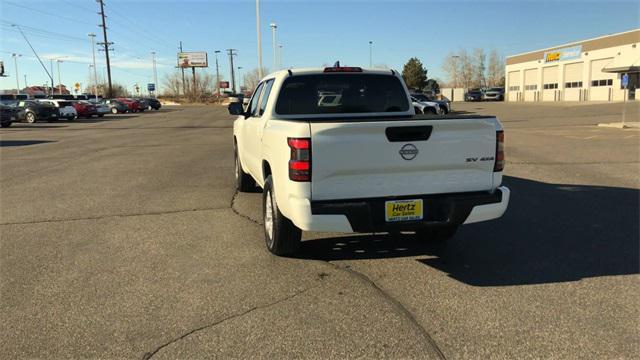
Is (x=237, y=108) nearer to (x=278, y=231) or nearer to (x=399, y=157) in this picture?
(x=278, y=231)

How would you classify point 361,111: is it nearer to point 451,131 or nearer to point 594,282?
point 451,131

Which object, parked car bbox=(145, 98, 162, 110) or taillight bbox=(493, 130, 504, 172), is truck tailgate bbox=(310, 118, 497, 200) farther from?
parked car bbox=(145, 98, 162, 110)

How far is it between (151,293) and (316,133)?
1902 millimetres

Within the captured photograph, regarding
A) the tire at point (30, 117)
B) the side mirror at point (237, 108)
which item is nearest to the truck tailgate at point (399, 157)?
the side mirror at point (237, 108)

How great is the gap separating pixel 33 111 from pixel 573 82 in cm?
5217

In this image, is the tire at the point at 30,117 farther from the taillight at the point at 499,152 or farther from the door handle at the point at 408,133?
the taillight at the point at 499,152

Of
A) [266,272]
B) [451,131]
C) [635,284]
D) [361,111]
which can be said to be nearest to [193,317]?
[266,272]

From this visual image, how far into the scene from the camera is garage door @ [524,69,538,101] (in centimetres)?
6377

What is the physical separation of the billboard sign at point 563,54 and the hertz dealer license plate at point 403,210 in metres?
58.1

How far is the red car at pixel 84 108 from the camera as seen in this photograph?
39.1m

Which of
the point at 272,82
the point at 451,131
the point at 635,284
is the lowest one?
the point at 635,284

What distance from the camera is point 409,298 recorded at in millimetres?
4023

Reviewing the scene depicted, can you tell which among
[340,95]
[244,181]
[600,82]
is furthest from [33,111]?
[600,82]

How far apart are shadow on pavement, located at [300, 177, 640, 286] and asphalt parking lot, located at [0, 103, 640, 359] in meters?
0.02
